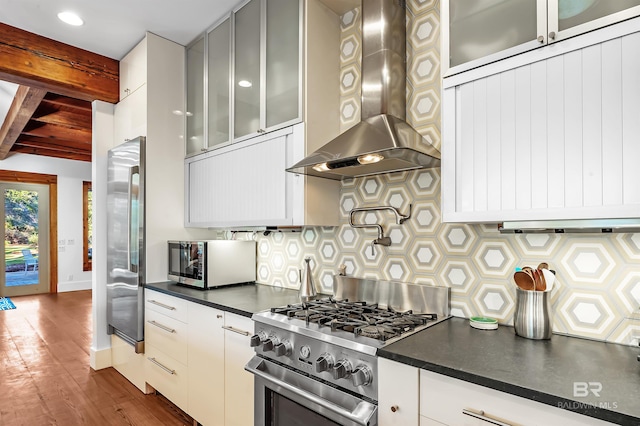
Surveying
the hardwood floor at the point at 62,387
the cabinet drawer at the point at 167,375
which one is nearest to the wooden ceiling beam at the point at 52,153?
the hardwood floor at the point at 62,387

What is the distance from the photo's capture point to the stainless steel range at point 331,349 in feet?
4.61

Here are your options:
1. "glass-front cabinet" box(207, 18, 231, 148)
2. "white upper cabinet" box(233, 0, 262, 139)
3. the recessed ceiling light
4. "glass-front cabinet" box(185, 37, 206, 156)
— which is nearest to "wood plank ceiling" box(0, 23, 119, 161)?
the recessed ceiling light

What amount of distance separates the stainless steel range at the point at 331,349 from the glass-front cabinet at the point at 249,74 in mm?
1114

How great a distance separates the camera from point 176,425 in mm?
2391

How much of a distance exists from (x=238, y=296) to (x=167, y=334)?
649 millimetres

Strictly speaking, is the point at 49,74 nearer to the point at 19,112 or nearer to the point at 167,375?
the point at 19,112

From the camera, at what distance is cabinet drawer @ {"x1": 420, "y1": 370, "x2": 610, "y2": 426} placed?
3.22 ft

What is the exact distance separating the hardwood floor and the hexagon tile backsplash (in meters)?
1.31

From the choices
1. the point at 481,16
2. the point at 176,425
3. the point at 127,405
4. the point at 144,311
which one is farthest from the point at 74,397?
the point at 481,16

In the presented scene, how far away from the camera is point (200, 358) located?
223 centimetres

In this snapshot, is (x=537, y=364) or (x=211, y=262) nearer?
(x=537, y=364)

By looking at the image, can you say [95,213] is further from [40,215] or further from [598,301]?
[40,215]

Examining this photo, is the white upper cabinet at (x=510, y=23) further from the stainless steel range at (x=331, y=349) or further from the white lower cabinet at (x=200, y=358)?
the white lower cabinet at (x=200, y=358)

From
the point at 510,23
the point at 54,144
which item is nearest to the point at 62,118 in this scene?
the point at 54,144
